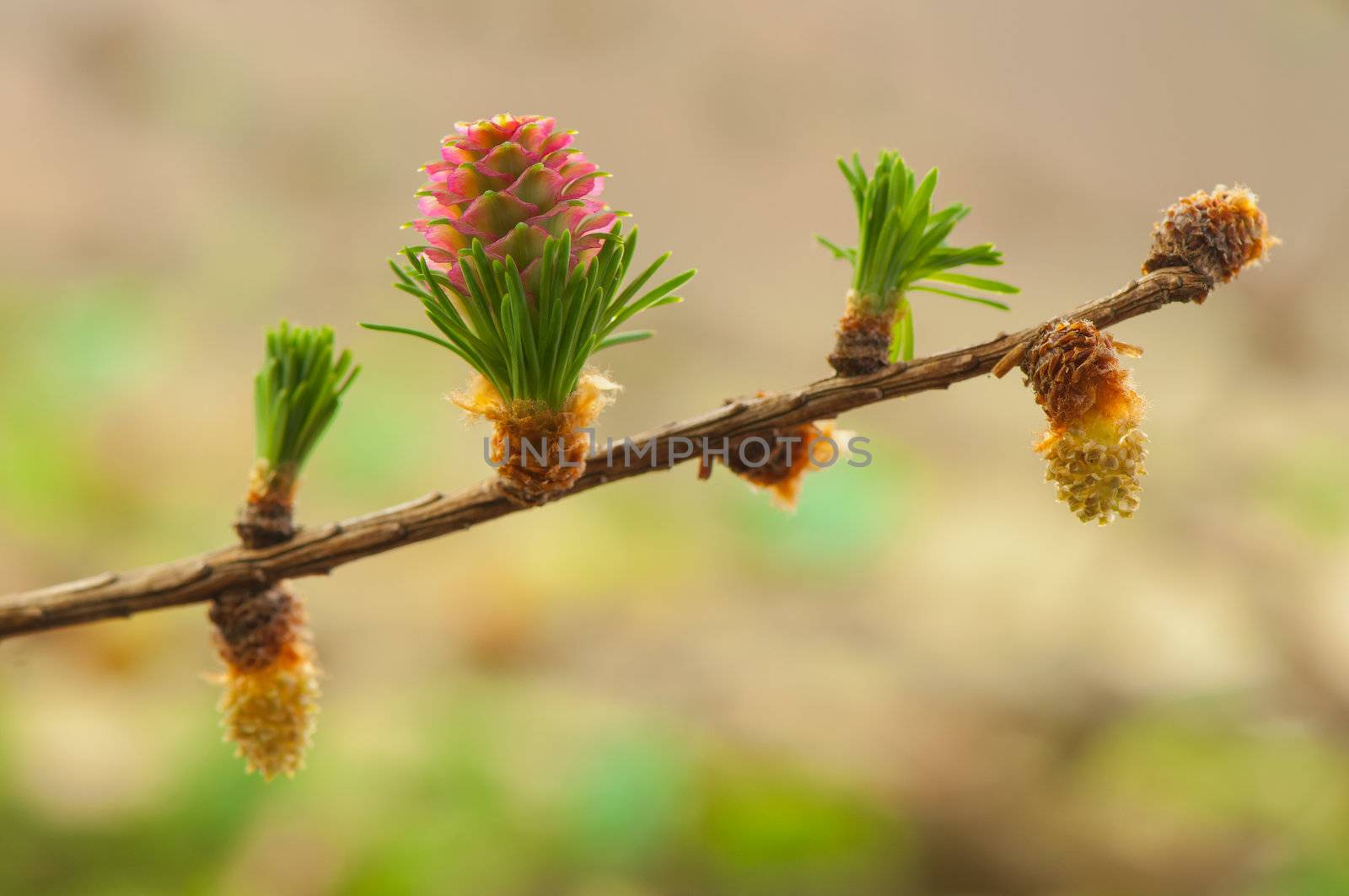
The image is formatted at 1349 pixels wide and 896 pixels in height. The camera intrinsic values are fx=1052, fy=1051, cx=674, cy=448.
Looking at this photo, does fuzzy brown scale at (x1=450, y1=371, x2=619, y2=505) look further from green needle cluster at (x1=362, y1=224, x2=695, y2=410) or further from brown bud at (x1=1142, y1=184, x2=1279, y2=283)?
brown bud at (x1=1142, y1=184, x2=1279, y2=283)

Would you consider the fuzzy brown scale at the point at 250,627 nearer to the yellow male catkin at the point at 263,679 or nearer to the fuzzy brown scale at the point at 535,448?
the yellow male catkin at the point at 263,679

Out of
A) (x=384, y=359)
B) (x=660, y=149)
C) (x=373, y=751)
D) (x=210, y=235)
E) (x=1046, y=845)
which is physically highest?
(x=660, y=149)

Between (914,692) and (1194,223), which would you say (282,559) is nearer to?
(1194,223)

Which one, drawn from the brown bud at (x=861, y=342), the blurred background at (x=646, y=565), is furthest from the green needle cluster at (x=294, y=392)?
the blurred background at (x=646, y=565)

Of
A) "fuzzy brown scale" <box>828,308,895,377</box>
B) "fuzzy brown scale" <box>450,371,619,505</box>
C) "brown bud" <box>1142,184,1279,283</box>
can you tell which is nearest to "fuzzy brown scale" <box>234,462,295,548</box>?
"fuzzy brown scale" <box>450,371,619,505</box>

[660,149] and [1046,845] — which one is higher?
[660,149]

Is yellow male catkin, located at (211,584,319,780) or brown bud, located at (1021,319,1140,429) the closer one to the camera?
brown bud, located at (1021,319,1140,429)

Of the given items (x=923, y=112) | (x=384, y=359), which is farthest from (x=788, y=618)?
(x=923, y=112)
